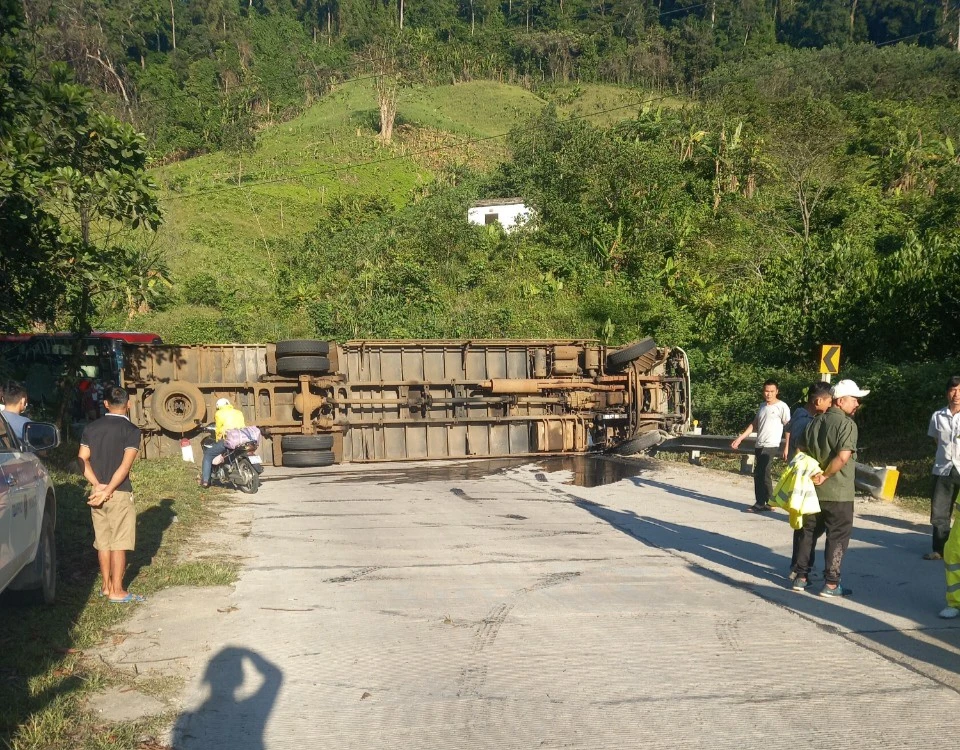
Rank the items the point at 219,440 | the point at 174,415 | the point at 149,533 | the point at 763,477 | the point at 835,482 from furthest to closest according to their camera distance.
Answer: the point at 174,415, the point at 219,440, the point at 763,477, the point at 149,533, the point at 835,482

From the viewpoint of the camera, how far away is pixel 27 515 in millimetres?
6727

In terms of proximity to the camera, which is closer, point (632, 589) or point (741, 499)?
point (632, 589)

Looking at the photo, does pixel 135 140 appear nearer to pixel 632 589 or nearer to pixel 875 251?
pixel 632 589

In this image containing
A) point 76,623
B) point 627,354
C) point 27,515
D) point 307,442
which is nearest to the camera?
point 27,515

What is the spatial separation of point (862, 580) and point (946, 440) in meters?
1.72

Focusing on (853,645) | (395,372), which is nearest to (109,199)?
(395,372)

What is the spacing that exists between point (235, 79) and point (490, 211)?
3635 cm

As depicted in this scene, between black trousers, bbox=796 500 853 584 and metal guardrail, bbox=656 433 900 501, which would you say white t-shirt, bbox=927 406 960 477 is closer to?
black trousers, bbox=796 500 853 584

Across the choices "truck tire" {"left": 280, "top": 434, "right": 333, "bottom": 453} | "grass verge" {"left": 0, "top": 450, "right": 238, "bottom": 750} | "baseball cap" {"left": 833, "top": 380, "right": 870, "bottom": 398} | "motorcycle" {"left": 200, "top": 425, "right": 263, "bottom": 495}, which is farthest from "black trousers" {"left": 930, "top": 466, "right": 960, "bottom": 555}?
"truck tire" {"left": 280, "top": 434, "right": 333, "bottom": 453}

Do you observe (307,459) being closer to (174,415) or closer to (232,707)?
(174,415)

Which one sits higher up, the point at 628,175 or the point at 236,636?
the point at 628,175

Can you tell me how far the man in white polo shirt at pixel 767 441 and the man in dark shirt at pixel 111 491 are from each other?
8.31 metres

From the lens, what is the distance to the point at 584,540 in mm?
10828

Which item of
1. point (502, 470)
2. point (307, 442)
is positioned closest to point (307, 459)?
point (307, 442)
